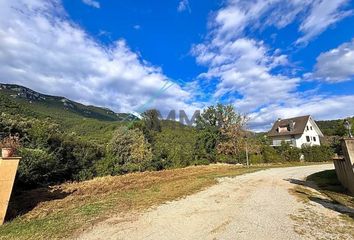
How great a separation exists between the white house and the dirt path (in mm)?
42167

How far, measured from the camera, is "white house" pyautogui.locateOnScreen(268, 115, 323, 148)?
162ft

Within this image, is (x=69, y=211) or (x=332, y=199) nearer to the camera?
(x=69, y=211)

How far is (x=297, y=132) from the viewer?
49.5m

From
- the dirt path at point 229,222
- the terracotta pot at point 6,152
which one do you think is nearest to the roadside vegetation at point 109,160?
the dirt path at point 229,222

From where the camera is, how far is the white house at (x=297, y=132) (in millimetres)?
49281

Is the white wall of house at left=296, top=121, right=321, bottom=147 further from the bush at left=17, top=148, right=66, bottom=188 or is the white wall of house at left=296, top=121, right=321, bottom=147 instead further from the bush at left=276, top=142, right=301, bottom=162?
the bush at left=17, top=148, right=66, bottom=188

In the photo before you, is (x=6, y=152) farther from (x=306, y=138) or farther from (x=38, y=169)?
(x=306, y=138)

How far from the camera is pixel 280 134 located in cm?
5250

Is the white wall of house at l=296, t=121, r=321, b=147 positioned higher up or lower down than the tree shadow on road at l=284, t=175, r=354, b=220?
higher up

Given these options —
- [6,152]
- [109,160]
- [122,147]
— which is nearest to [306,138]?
[122,147]

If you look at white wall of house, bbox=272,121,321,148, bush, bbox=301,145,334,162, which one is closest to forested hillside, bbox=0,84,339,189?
bush, bbox=301,145,334,162

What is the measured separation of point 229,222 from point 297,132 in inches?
1884

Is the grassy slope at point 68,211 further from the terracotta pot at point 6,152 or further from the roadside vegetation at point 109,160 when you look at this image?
the terracotta pot at point 6,152

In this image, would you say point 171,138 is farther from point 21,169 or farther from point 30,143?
point 21,169
